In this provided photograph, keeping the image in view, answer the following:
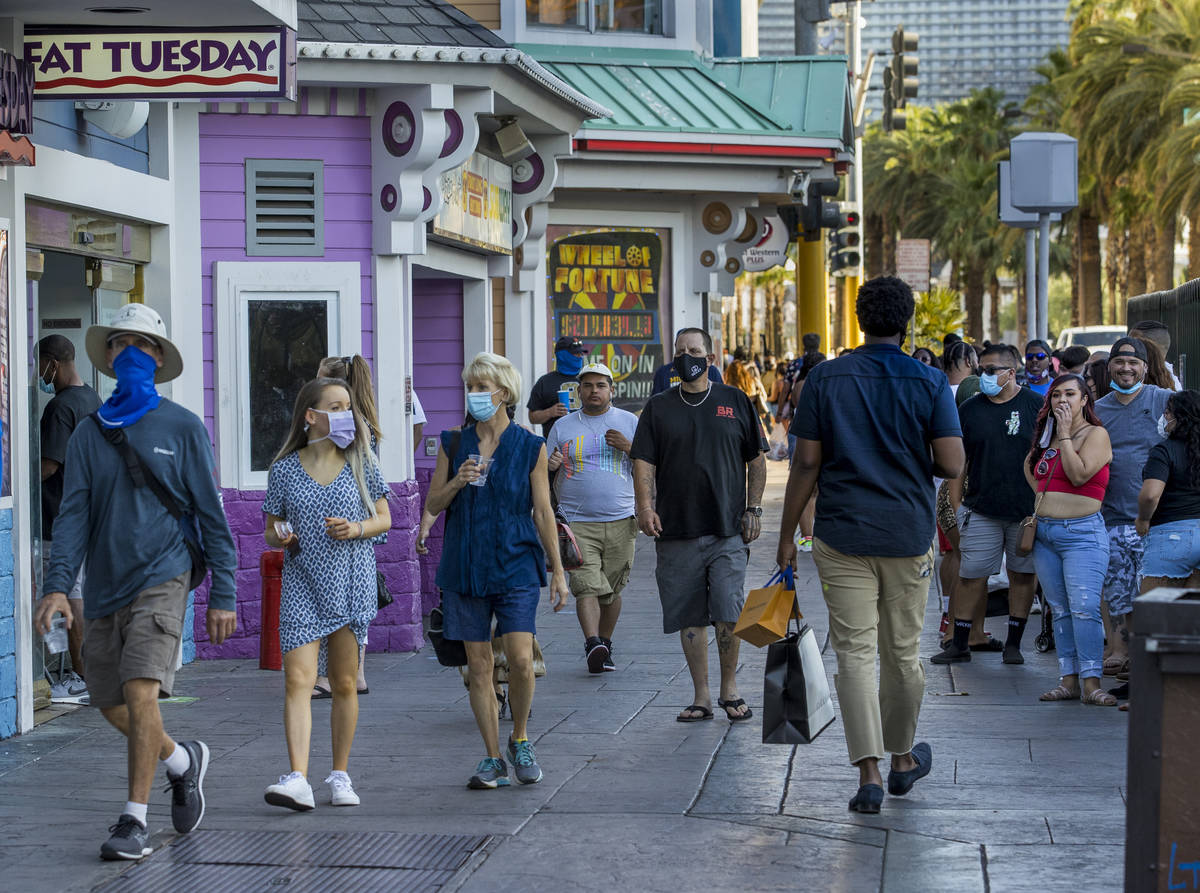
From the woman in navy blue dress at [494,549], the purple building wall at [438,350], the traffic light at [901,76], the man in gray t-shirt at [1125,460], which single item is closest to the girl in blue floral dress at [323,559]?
the woman in navy blue dress at [494,549]

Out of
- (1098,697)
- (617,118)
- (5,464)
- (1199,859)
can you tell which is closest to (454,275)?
(617,118)

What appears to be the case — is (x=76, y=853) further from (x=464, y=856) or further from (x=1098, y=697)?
(x=1098, y=697)

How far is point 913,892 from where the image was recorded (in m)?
5.33

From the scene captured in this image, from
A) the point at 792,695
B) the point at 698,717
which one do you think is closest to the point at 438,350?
the point at 698,717

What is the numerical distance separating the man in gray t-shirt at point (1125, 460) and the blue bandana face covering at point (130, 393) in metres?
5.02

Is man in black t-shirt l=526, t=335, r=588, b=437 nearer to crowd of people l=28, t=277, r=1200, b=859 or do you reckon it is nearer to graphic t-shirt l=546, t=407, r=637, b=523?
graphic t-shirt l=546, t=407, r=637, b=523

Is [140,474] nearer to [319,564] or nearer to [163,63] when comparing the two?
[319,564]

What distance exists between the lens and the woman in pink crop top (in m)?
8.53

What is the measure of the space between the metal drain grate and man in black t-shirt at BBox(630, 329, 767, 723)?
2513 mm

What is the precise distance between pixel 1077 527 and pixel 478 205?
17.4 ft

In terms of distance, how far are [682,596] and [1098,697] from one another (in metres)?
2.11

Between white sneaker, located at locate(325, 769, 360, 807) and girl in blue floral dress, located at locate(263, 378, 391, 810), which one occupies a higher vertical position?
girl in blue floral dress, located at locate(263, 378, 391, 810)

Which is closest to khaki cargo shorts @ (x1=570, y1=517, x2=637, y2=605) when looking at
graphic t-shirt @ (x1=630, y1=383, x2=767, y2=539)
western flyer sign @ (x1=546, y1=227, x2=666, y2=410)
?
graphic t-shirt @ (x1=630, y1=383, x2=767, y2=539)

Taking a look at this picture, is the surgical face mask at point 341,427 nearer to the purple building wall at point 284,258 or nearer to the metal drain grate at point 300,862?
the metal drain grate at point 300,862
